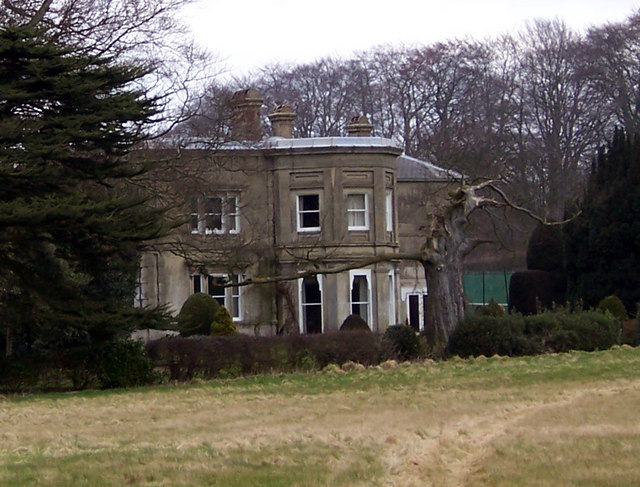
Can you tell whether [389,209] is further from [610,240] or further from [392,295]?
[610,240]

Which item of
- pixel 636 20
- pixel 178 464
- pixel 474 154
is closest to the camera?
pixel 178 464

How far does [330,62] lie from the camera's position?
75.7 meters

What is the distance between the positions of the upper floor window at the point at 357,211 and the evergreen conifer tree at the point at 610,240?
24.7ft

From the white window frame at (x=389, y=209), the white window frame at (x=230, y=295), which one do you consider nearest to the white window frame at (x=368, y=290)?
the white window frame at (x=389, y=209)

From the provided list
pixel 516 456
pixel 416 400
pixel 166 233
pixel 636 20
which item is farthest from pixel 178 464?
pixel 636 20

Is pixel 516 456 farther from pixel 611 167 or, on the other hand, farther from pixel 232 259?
pixel 611 167

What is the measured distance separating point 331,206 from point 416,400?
25671mm

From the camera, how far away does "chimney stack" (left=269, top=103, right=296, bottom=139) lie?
46.7 meters

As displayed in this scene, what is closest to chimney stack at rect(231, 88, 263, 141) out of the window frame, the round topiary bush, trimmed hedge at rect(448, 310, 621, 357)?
the window frame

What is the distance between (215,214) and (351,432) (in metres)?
21.7

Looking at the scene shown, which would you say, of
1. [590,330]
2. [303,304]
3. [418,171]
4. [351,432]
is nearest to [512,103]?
[418,171]

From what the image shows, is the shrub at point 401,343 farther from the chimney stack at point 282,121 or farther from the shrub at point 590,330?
the chimney stack at point 282,121

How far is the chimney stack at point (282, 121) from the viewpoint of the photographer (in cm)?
4666

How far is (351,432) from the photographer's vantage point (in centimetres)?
1452
